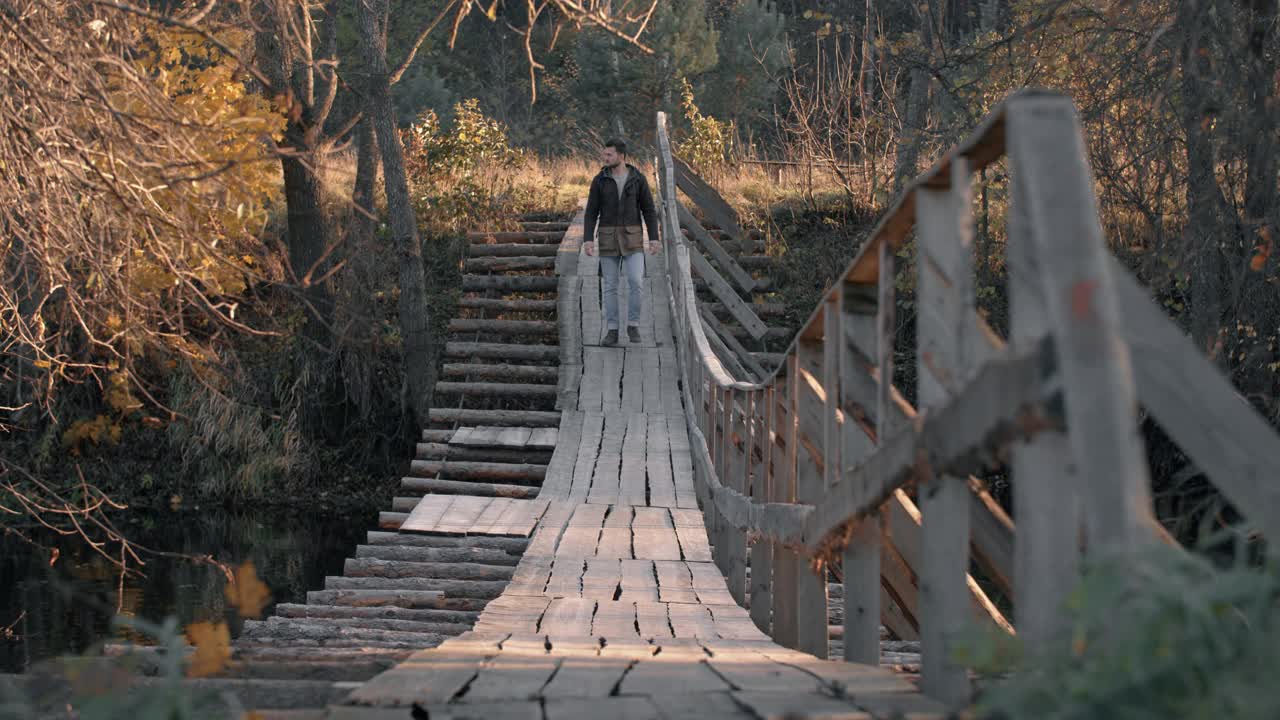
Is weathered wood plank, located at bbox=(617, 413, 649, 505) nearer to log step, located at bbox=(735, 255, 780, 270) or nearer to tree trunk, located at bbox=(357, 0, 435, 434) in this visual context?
tree trunk, located at bbox=(357, 0, 435, 434)

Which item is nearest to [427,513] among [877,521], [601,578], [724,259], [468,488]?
[468,488]

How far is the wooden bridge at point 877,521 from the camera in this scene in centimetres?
187

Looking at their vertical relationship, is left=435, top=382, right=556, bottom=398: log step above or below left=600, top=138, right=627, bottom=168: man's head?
below

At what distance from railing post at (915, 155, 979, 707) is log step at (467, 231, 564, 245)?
1170 centimetres

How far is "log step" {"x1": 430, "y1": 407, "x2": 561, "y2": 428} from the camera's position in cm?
1065

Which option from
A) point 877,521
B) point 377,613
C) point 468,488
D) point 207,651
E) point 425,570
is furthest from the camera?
point 468,488

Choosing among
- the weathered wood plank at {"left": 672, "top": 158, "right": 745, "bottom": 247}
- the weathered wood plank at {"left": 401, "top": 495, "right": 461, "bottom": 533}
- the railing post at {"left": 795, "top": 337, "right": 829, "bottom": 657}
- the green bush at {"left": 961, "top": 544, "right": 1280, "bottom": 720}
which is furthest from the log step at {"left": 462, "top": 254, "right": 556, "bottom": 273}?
the green bush at {"left": 961, "top": 544, "right": 1280, "bottom": 720}

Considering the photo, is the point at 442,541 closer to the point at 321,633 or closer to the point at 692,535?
the point at 692,535

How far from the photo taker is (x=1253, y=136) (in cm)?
585

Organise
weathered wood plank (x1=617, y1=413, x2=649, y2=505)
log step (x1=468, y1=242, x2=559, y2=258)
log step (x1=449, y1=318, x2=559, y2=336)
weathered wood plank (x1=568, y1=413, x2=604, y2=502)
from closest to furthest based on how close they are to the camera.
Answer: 1. weathered wood plank (x1=617, y1=413, x2=649, y2=505)
2. weathered wood plank (x1=568, y1=413, x2=604, y2=502)
3. log step (x1=449, y1=318, x2=559, y2=336)
4. log step (x1=468, y1=242, x2=559, y2=258)

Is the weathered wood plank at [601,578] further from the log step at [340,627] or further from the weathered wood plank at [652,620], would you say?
the log step at [340,627]

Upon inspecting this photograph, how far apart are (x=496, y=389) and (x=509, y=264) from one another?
7.65 ft

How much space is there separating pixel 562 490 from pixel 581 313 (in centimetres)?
414

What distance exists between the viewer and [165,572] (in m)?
11.1
